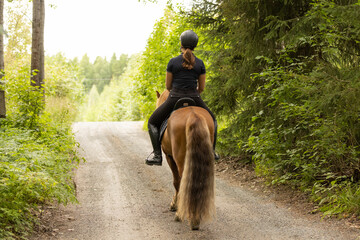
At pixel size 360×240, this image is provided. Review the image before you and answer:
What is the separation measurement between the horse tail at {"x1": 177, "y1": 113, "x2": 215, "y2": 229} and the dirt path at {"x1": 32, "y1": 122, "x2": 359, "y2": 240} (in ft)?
1.58

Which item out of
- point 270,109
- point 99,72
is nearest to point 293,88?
point 270,109

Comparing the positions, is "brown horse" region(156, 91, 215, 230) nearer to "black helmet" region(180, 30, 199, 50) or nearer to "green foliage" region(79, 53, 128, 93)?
A: "black helmet" region(180, 30, 199, 50)

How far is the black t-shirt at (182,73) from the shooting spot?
257 inches

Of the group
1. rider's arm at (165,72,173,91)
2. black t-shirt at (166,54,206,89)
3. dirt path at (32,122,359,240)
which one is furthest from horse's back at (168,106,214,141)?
dirt path at (32,122,359,240)

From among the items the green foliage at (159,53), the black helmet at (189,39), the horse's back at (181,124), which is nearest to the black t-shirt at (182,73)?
the black helmet at (189,39)

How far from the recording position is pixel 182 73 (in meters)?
6.54

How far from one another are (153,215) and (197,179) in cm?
183

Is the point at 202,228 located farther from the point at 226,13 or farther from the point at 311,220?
the point at 226,13

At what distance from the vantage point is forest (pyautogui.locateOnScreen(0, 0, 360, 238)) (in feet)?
19.5

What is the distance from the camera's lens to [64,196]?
6055 millimetres

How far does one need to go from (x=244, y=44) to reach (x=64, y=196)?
223 inches

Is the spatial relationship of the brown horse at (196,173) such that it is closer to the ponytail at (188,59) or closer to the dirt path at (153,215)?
the dirt path at (153,215)

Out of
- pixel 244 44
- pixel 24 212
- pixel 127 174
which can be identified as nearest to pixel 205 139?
pixel 24 212

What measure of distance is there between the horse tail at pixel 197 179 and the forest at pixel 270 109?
1.86 meters
